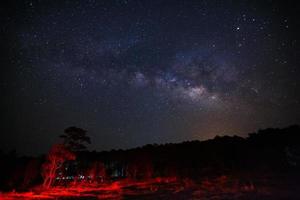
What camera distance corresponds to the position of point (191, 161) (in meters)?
53.4

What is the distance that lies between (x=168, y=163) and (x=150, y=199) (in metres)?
31.8

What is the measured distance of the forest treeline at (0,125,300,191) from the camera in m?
42.8

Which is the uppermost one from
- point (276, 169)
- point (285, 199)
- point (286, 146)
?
point (286, 146)

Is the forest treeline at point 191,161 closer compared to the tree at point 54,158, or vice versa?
the tree at point 54,158

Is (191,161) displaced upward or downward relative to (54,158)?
upward

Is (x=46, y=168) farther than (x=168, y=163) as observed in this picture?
No

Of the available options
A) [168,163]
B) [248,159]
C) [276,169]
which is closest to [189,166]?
[168,163]

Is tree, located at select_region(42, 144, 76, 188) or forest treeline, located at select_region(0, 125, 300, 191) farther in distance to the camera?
forest treeline, located at select_region(0, 125, 300, 191)

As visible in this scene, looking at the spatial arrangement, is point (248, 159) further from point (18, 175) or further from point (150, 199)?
point (18, 175)

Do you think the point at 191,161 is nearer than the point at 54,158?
No

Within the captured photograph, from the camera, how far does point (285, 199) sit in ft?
63.1

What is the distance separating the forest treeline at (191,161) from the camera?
140 ft

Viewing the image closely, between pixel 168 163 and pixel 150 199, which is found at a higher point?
pixel 168 163

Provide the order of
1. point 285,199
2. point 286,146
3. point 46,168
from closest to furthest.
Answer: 1. point 285,199
2. point 46,168
3. point 286,146
